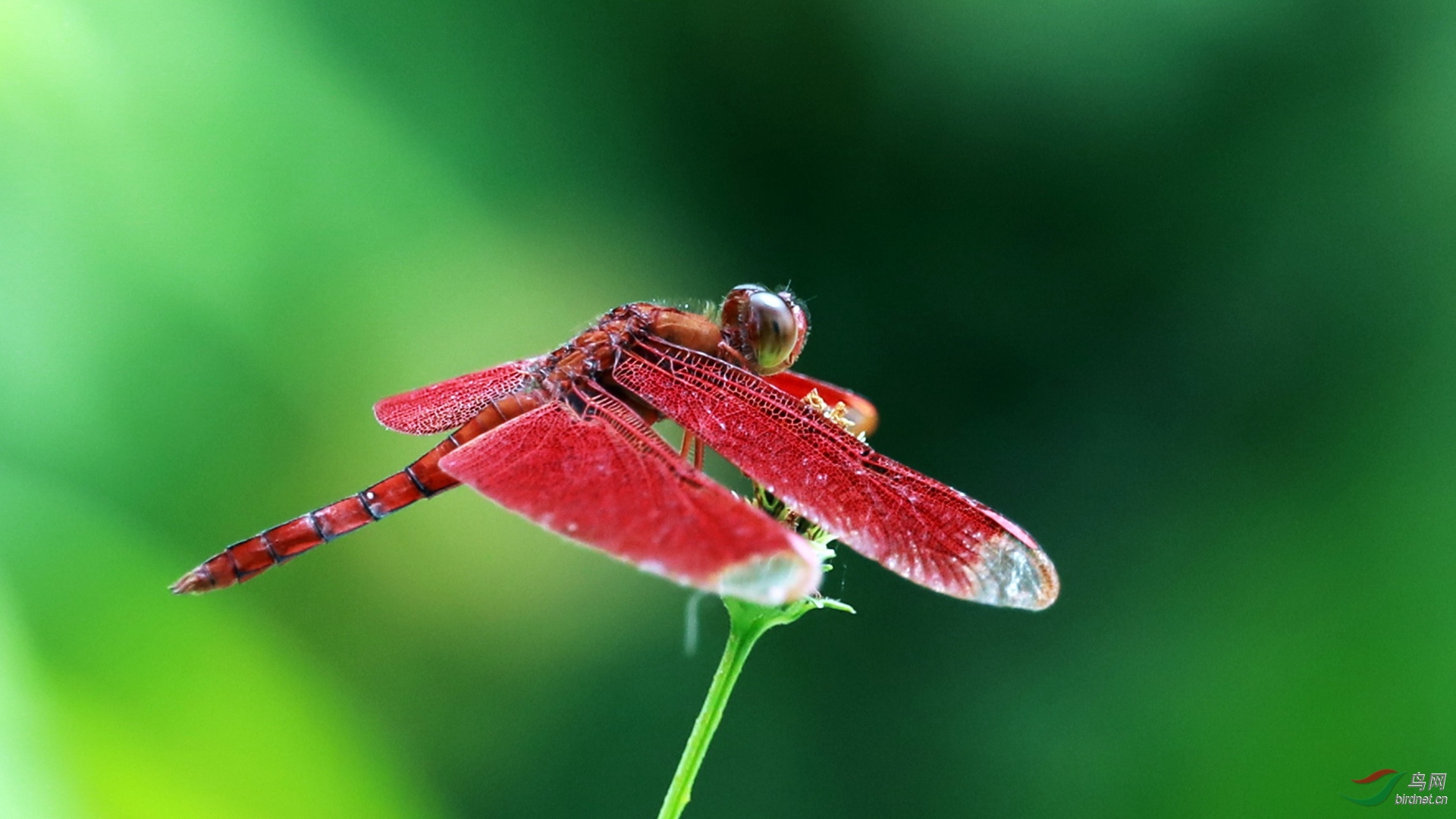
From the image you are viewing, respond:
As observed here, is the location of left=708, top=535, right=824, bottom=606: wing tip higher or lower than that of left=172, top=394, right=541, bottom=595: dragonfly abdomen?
lower

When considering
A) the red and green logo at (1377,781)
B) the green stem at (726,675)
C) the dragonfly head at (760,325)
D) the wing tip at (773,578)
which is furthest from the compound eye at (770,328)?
the red and green logo at (1377,781)

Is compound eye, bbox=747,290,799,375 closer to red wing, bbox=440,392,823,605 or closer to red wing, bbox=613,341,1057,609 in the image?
red wing, bbox=613,341,1057,609

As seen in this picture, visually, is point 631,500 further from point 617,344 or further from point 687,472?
point 617,344

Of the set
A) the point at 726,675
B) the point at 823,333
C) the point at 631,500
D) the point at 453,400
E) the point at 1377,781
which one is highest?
the point at 823,333

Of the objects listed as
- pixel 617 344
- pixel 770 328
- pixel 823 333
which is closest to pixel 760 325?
pixel 770 328


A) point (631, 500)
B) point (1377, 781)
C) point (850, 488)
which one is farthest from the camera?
point (1377, 781)

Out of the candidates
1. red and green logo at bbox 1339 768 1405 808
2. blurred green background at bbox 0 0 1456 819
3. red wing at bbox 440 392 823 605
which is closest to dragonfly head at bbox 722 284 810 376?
red wing at bbox 440 392 823 605

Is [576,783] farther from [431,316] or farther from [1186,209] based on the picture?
[1186,209]
